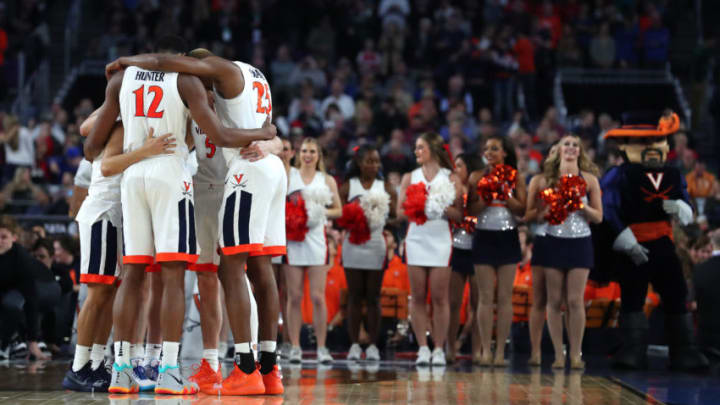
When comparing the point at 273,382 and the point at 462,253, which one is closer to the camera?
the point at 273,382

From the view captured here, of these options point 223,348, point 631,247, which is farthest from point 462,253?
point 223,348

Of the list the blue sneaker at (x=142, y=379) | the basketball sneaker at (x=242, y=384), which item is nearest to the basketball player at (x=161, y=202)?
the blue sneaker at (x=142, y=379)

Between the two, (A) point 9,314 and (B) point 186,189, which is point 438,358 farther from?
(A) point 9,314

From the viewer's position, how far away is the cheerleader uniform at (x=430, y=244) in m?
9.58

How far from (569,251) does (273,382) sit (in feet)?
12.4

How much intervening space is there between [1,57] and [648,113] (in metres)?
13.1

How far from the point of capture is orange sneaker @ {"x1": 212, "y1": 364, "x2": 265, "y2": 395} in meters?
6.43

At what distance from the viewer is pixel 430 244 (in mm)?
9609

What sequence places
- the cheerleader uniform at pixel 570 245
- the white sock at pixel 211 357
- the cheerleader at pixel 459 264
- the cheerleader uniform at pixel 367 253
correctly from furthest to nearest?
the cheerleader uniform at pixel 367 253, the cheerleader at pixel 459 264, the cheerleader uniform at pixel 570 245, the white sock at pixel 211 357

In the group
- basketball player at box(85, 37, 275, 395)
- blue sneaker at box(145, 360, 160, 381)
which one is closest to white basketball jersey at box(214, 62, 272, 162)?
basketball player at box(85, 37, 275, 395)

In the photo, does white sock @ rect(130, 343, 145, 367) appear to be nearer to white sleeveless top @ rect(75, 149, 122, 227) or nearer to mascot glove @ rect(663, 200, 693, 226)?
white sleeveless top @ rect(75, 149, 122, 227)

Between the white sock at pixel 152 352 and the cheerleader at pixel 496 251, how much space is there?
363cm

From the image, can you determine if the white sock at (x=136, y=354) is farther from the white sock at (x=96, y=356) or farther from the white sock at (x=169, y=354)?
the white sock at (x=169, y=354)

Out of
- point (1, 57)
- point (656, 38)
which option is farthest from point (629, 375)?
point (1, 57)
